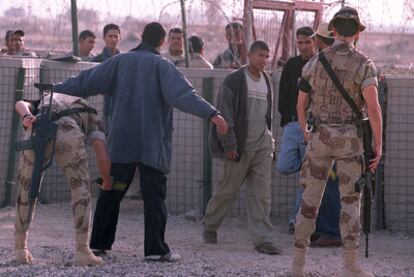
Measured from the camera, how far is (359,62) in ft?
23.6

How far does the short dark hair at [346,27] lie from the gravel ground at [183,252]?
1677 millimetres

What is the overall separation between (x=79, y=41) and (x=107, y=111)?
2.28m

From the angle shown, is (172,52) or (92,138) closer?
(92,138)

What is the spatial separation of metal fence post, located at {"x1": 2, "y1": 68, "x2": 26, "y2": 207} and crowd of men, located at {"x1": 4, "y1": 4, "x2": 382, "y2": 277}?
2340 millimetres

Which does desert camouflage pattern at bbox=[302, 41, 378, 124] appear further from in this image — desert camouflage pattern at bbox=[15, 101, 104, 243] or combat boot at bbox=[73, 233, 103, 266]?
combat boot at bbox=[73, 233, 103, 266]

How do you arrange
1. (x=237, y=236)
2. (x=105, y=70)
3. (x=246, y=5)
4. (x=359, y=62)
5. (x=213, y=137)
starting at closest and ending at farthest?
1. (x=359, y=62)
2. (x=105, y=70)
3. (x=213, y=137)
4. (x=237, y=236)
5. (x=246, y=5)

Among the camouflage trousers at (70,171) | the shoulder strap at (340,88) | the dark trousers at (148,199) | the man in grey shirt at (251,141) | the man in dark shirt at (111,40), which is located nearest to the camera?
the shoulder strap at (340,88)

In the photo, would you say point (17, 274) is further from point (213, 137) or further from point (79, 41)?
point (79, 41)

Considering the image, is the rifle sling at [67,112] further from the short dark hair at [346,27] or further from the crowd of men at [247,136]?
the short dark hair at [346,27]

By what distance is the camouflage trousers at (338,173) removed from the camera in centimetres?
722

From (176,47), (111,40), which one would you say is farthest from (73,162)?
(176,47)

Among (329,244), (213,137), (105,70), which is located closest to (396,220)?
(329,244)

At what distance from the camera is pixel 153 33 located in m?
7.88

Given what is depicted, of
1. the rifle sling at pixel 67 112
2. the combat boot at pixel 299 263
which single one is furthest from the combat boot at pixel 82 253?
the combat boot at pixel 299 263
